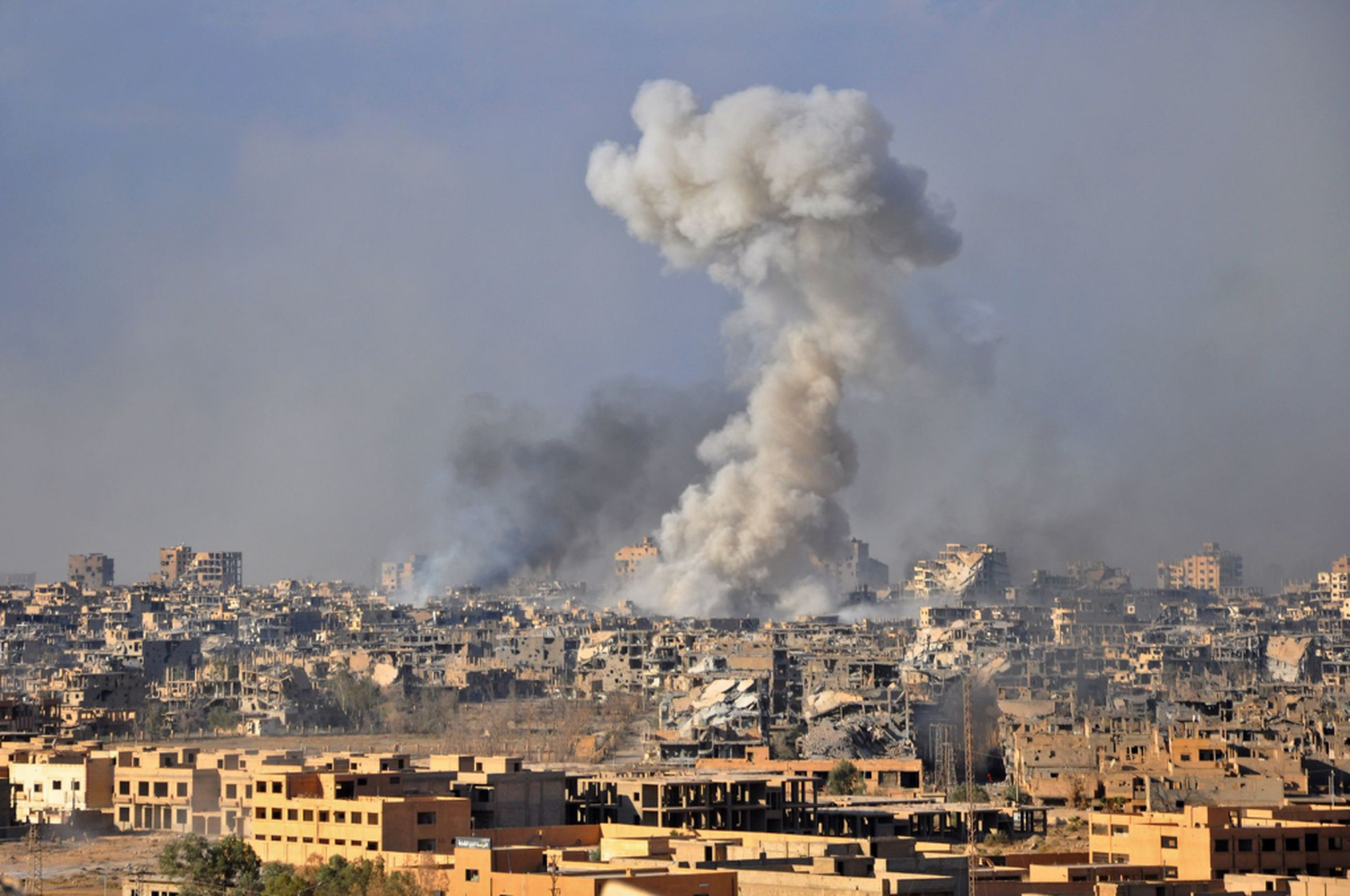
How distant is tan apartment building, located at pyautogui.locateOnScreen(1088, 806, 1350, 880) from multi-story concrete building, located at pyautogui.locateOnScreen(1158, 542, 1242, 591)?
78782mm

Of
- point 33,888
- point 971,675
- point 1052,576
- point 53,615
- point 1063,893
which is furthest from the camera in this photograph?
point 53,615

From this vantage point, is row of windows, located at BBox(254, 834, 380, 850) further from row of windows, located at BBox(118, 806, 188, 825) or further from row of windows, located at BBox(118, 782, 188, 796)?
row of windows, located at BBox(118, 782, 188, 796)

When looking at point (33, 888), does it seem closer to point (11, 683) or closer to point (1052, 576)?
point (11, 683)

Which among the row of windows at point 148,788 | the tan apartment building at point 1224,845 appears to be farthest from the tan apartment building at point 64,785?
the tan apartment building at point 1224,845

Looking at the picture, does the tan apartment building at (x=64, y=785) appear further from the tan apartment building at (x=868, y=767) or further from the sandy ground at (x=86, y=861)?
the tan apartment building at (x=868, y=767)

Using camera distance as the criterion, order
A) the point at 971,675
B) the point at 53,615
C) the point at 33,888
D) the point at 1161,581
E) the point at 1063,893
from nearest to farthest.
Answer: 1. the point at 1063,893
2. the point at 33,888
3. the point at 971,675
4. the point at 53,615
5. the point at 1161,581

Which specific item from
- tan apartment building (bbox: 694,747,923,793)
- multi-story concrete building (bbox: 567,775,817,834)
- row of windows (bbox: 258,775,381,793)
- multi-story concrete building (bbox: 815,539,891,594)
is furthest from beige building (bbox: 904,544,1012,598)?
row of windows (bbox: 258,775,381,793)

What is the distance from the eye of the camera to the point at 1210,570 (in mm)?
112875

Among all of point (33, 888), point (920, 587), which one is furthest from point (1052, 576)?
point (33, 888)

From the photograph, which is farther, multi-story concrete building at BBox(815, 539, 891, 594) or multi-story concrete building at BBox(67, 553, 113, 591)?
multi-story concrete building at BBox(67, 553, 113, 591)

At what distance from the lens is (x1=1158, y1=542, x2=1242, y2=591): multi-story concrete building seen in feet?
360

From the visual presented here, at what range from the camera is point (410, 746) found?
51500 mm

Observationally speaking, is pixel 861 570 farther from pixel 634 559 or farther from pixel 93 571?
pixel 93 571

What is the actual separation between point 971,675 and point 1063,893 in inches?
1224
